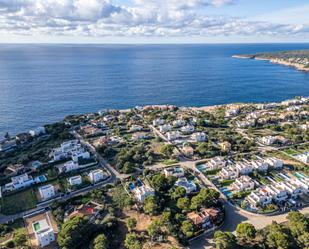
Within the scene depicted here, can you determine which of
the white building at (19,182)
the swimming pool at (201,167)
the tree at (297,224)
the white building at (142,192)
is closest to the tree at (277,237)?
the tree at (297,224)

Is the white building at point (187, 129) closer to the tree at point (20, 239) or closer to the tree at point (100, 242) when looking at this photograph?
the tree at point (100, 242)

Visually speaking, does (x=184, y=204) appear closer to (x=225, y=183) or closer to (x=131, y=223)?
(x=131, y=223)

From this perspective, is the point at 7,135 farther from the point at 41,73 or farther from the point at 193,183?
the point at 41,73

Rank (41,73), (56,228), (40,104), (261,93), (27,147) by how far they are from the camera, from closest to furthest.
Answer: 1. (56,228)
2. (27,147)
3. (40,104)
4. (261,93)
5. (41,73)

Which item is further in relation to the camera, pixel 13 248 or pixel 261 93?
pixel 261 93

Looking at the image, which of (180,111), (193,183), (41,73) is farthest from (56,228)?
(41,73)

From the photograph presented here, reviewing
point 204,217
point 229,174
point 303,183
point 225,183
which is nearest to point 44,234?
point 204,217
